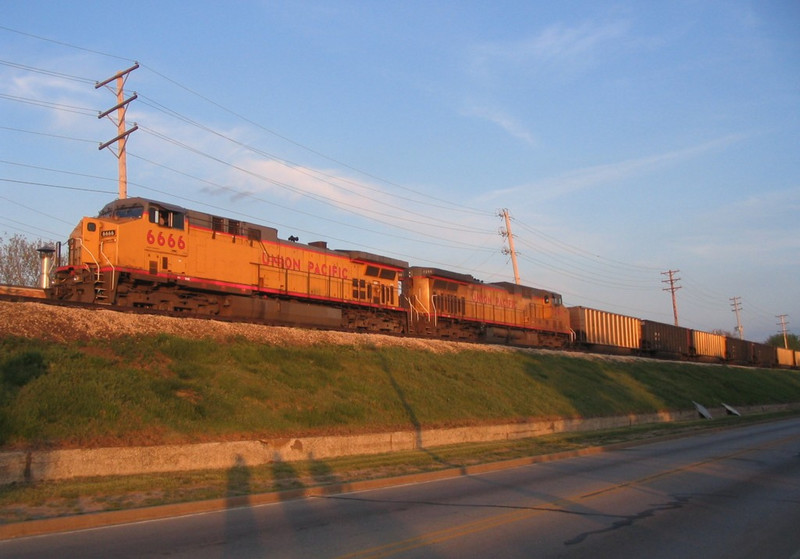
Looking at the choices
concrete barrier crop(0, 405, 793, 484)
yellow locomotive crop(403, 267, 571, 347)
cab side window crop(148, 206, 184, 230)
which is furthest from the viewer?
yellow locomotive crop(403, 267, 571, 347)

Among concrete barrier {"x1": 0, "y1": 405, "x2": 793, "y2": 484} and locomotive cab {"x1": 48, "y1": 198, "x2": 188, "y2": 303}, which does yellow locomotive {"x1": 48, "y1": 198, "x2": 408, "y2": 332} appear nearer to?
locomotive cab {"x1": 48, "y1": 198, "x2": 188, "y2": 303}

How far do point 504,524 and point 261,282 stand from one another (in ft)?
58.1

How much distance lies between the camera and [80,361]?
1587 cm

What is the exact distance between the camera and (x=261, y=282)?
25.5 meters

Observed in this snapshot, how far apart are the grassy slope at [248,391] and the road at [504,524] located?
491cm

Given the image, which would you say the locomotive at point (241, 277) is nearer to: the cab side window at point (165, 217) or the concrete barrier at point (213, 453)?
the cab side window at point (165, 217)

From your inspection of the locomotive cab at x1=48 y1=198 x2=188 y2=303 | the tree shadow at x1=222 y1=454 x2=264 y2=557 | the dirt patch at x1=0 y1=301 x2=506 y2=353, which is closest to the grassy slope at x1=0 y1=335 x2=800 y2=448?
the dirt patch at x1=0 y1=301 x2=506 y2=353

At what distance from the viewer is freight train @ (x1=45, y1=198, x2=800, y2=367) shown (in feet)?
69.1

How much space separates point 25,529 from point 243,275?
1602cm

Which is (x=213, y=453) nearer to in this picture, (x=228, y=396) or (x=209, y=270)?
(x=228, y=396)

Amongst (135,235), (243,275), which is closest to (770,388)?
(243,275)

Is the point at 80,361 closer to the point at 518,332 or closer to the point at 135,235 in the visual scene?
the point at 135,235

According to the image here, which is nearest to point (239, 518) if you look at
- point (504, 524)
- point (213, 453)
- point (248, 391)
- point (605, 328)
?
point (504, 524)

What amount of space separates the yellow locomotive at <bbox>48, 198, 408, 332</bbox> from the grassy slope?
9.85 feet
